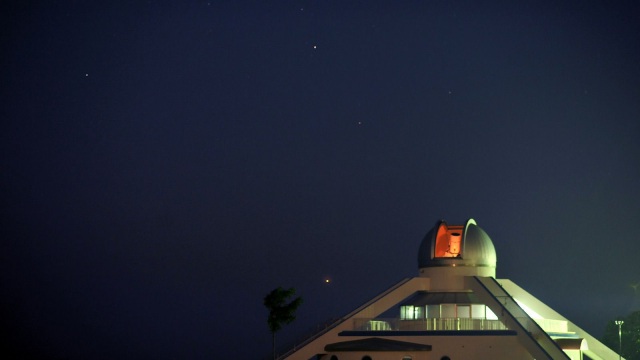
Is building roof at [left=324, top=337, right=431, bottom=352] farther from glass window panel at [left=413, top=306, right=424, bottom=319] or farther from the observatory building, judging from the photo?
glass window panel at [left=413, top=306, right=424, bottom=319]

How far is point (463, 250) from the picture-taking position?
261 feet

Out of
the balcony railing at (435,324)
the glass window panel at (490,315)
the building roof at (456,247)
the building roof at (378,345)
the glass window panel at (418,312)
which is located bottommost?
the building roof at (378,345)

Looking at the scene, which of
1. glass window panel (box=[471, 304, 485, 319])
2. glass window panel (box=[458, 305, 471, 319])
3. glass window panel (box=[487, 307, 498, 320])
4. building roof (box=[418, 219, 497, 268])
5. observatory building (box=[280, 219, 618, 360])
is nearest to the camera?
observatory building (box=[280, 219, 618, 360])

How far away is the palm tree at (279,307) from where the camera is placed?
80.9 m

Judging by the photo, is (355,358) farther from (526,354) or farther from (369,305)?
(526,354)

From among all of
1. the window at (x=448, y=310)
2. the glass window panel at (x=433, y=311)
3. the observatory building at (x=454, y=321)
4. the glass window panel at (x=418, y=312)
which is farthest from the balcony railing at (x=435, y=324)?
the window at (x=448, y=310)

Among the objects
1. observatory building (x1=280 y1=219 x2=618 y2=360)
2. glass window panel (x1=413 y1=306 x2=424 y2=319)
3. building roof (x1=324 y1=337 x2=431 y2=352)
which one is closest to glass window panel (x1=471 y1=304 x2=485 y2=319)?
observatory building (x1=280 y1=219 x2=618 y2=360)

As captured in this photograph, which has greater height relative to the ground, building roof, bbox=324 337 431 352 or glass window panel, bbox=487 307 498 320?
glass window panel, bbox=487 307 498 320

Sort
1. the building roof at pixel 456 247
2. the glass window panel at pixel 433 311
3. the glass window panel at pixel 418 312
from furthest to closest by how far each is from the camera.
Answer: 1. the glass window panel at pixel 418 312
2. the building roof at pixel 456 247
3. the glass window panel at pixel 433 311

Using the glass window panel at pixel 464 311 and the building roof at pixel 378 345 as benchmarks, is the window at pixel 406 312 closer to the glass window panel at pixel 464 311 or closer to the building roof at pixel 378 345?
the glass window panel at pixel 464 311

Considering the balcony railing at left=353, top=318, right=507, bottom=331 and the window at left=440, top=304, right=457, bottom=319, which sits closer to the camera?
the balcony railing at left=353, top=318, right=507, bottom=331

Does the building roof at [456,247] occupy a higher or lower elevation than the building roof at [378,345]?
higher

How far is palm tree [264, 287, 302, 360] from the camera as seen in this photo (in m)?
80.9

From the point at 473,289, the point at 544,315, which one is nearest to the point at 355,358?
the point at 473,289
